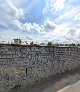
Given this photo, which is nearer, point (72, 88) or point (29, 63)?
point (29, 63)

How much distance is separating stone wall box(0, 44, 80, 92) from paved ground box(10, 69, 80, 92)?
305 millimetres

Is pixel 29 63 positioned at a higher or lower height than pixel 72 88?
higher

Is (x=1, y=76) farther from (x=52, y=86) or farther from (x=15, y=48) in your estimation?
(x=52, y=86)

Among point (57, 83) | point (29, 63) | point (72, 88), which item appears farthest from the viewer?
point (57, 83)

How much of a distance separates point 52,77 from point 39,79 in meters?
1.07

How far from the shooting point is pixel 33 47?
9641 millimetres

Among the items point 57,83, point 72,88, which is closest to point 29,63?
point 57,83

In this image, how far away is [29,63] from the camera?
9406 millimetres

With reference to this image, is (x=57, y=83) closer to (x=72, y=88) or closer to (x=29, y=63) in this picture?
(x=72, y=88)

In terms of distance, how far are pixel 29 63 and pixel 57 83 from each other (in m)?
1.91

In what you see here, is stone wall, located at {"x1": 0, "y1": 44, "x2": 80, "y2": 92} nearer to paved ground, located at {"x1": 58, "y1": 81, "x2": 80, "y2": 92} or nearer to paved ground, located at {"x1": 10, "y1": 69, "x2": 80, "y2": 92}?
paved ground, located at {"x1": 10, "y1": 69, "x2": 80, "y2": 92}

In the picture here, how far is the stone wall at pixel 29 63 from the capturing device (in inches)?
329

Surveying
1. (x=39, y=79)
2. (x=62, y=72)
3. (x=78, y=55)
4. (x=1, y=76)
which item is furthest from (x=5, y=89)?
(x=78, y=55)

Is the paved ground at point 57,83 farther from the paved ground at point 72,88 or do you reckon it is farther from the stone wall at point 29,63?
the stone wall at point 29,63
